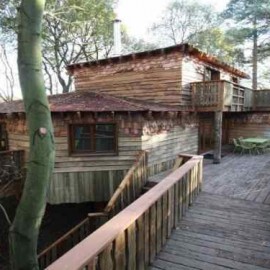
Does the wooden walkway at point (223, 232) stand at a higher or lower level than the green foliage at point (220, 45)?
lower

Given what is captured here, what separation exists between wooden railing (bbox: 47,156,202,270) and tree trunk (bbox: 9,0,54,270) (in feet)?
1.54

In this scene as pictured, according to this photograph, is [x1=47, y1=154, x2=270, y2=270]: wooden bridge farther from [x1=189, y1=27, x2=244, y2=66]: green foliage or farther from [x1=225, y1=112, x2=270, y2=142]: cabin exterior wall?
[x1=189, y1=27, x2=244, y2=66]: green foliage

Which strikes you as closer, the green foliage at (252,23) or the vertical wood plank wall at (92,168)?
the vertical wood plank wall at (92,168)

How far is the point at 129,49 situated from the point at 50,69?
823 cm

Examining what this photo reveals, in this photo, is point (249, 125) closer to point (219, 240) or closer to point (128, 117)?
point (128, 117)

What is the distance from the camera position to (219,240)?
4.29 m

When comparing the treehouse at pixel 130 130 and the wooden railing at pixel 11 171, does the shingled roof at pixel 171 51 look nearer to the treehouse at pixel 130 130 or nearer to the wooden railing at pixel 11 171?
the treehouse at pixel 130 130

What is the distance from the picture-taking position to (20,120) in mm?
10344

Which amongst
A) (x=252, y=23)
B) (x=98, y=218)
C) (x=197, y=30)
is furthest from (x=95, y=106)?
(x=197, y=30)

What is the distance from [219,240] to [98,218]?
4251 mm

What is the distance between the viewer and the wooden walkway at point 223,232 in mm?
3684

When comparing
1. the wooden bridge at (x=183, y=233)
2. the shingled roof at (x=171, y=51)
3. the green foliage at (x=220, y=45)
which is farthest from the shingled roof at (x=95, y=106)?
the green foliage at (x=220, y=45)

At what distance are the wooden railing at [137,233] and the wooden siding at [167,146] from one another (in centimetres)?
473

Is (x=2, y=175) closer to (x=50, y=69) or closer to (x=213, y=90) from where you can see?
(x=213, y=90)
